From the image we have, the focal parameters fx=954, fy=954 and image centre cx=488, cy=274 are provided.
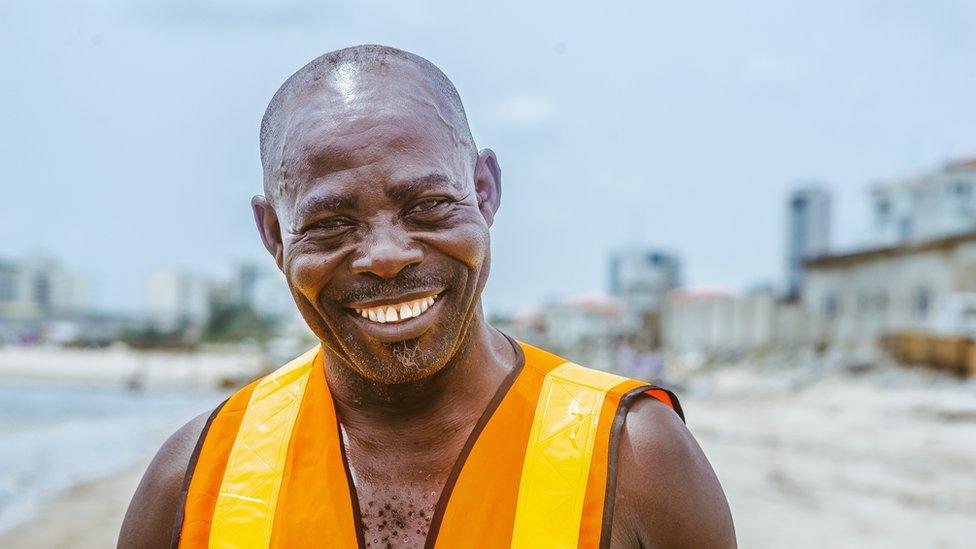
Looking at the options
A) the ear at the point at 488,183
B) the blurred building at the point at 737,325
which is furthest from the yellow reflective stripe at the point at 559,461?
the blurred building at the point at 737,325

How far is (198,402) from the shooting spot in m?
41.7

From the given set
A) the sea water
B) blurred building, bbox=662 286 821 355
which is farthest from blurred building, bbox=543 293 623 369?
the sea water

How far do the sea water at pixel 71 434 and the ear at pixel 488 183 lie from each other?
1004 cm

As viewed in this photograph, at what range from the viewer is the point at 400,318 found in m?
1.94

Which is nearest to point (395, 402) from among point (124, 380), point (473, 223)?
point (473, 223)

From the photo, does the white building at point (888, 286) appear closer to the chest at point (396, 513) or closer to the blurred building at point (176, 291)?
the chest at point (396, 513)

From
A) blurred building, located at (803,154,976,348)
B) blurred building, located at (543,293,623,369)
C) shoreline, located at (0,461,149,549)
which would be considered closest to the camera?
shoreline, located at (0,461,149,549)

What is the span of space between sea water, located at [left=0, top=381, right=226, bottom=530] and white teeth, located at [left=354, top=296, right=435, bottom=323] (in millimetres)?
10182

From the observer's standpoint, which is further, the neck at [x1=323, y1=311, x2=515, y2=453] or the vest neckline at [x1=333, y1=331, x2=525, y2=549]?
the neck at [x1=323, y1=311, x2=515, y2=453]

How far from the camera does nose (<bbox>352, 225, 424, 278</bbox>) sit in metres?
1.89

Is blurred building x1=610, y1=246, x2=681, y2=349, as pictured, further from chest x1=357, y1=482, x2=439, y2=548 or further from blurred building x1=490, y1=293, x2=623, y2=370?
chest x1=357, y1=482, x2=439, y2=548

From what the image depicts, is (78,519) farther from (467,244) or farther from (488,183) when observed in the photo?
(467,244)

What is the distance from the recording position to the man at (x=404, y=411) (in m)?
1.90

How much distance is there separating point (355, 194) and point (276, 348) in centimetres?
6563
